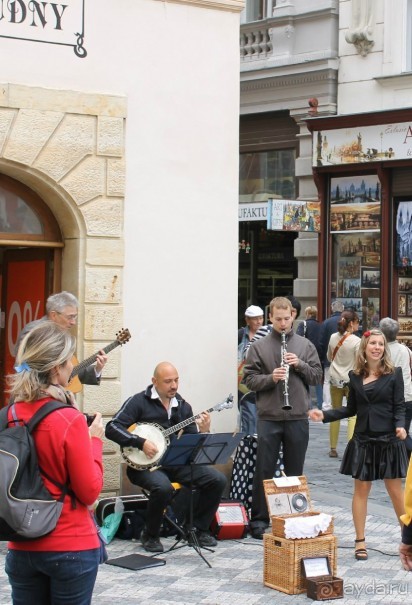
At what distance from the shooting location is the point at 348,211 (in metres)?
18.4

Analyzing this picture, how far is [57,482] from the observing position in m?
4.22

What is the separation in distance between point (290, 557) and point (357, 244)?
39.2 ft

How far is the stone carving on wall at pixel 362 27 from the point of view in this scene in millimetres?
18156

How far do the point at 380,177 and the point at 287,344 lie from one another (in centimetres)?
971

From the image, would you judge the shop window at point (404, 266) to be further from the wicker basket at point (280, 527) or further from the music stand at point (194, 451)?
the wicker basket at point (280, 527)

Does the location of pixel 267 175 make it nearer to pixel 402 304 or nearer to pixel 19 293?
pixel 402 304

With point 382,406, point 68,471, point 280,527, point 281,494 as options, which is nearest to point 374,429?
point 382,406

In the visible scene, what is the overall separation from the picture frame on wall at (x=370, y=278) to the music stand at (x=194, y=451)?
10357 mm

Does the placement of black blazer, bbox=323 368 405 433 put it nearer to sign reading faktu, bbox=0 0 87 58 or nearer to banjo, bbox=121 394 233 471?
banjo, bbox=121 394 233 471

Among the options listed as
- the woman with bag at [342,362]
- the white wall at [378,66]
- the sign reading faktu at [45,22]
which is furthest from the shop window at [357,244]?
the sign reading faktu at [45,22]

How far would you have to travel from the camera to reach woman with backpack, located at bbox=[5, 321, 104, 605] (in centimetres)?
418

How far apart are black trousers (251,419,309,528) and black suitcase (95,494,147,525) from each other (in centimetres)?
88

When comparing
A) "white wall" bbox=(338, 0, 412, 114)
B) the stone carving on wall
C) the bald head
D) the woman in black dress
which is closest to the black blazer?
the woman in black dress

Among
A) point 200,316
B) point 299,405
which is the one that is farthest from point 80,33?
point 299,405
